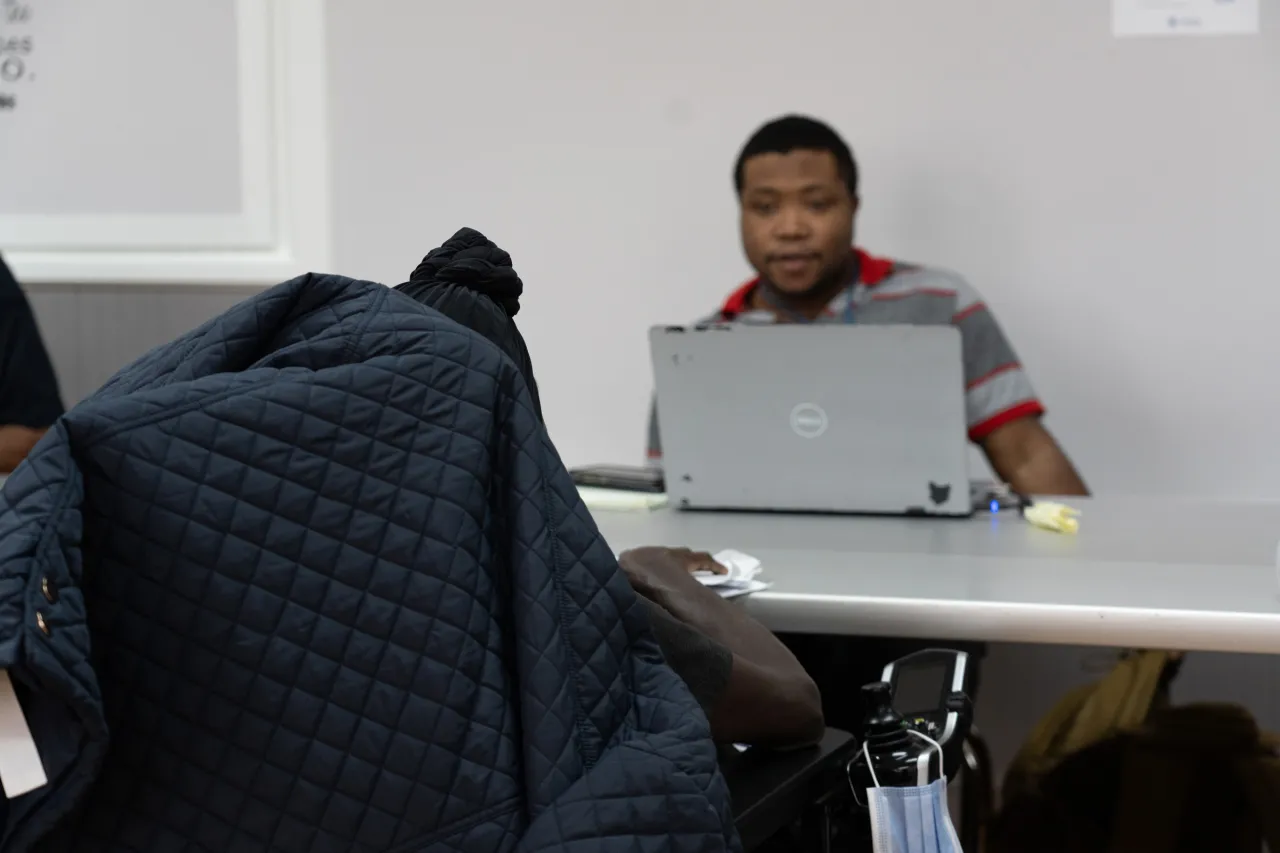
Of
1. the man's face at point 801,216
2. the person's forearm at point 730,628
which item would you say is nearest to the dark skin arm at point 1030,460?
the man's face at point 801,216

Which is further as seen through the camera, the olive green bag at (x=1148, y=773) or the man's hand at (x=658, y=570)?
the olive green bag at (x=1148, y=773)

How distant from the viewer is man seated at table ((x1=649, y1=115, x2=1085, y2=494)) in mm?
2768

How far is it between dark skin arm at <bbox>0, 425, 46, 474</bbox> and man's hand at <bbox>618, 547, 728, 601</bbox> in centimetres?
189

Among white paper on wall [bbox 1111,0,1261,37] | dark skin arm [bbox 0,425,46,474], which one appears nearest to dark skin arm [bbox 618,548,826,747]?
dark skin arm [bbox 0,425,46,474]

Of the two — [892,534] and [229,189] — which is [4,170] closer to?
[229,189]

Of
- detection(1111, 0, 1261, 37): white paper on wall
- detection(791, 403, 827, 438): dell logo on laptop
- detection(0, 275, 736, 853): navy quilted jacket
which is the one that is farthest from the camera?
detection(1111, 0, 1261, 37): white paper on wall

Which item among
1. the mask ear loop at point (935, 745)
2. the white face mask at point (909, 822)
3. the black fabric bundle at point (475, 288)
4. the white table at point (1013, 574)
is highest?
the black fabric bundle at point (475, 288)

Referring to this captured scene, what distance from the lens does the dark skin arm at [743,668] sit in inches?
42.3

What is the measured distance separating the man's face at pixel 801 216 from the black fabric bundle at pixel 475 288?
1921 mm

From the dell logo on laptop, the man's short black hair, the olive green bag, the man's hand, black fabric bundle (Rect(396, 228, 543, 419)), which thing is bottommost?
the olive green bag

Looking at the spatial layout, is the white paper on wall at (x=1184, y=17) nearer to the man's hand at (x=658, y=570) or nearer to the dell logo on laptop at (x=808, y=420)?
the dell logo on laptop at (x=808, y=420)

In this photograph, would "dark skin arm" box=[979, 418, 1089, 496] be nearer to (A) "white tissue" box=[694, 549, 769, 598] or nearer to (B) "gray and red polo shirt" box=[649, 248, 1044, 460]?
(B) "gray and red polo shirt" box=[649, 248, 1044, 460]

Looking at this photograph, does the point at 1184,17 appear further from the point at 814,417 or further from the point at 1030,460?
the point at 814,417

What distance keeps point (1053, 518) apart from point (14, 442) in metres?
2.12
